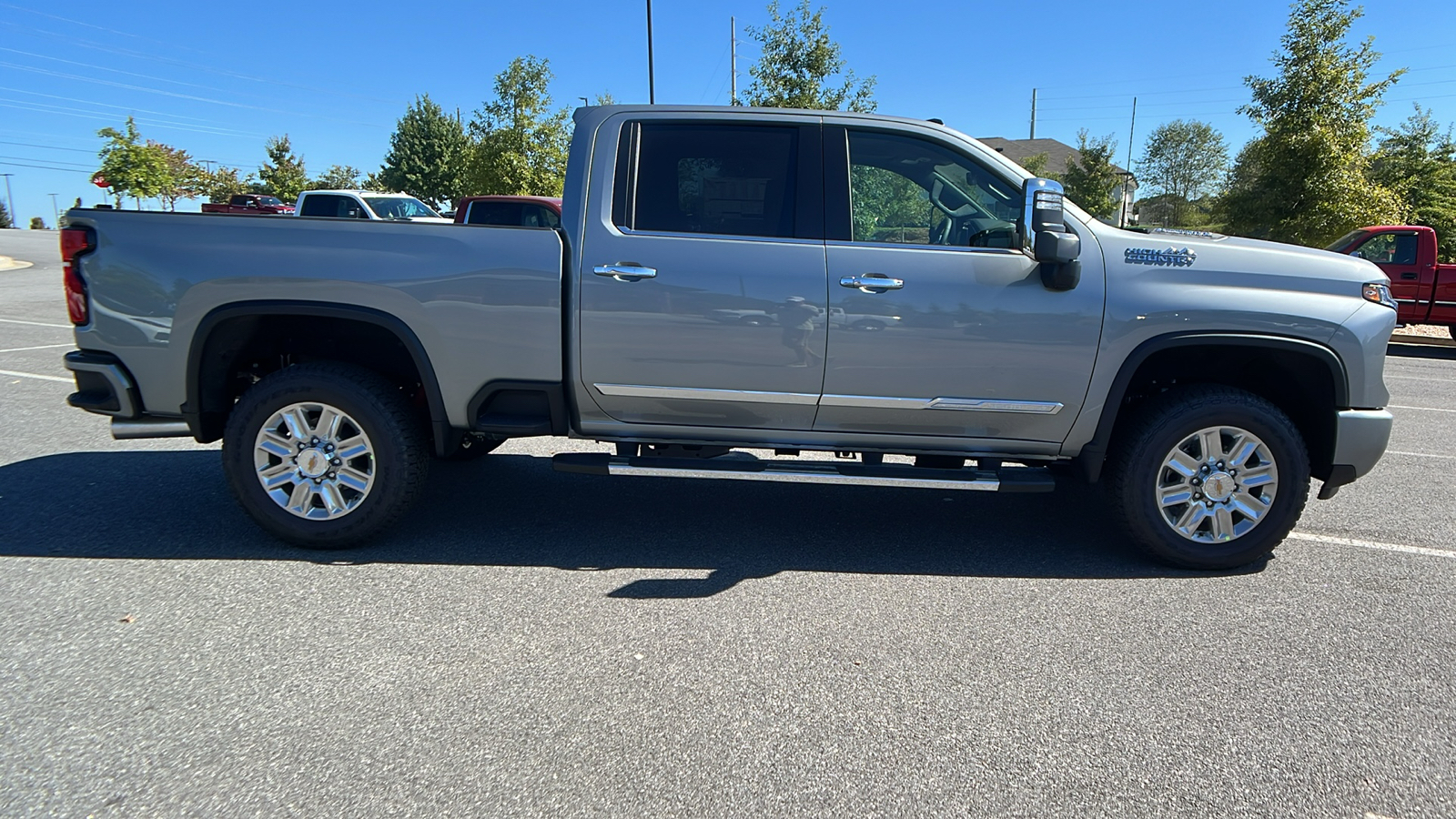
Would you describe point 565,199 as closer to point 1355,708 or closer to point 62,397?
point 1355,708

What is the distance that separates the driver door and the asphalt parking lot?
77 centimetres

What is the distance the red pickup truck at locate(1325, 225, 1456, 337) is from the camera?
13656mm

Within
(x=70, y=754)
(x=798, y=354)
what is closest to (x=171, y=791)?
(x=70, y=754)

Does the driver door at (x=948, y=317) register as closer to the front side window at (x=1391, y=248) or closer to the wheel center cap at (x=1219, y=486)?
the wheel center cap at (x=1219, y=486)

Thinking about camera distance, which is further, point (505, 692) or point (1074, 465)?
point (1074, 465)

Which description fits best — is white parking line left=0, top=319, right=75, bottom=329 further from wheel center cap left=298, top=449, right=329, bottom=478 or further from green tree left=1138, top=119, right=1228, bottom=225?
green tree left=1138, top=119, right=1228, bottom=225

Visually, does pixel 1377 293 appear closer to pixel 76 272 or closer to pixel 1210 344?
pixel 1210 344

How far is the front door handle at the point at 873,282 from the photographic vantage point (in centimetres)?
398

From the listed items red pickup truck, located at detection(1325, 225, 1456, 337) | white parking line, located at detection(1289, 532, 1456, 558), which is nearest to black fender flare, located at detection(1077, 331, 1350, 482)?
white parking line, located at detection(1289, 532, 1456, 558)

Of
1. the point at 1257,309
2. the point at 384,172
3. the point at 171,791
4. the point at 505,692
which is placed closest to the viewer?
the point at 171,791

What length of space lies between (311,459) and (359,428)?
0.29 metres

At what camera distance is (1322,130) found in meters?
16.0

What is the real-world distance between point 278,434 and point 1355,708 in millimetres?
4511

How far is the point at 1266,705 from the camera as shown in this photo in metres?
3.02
